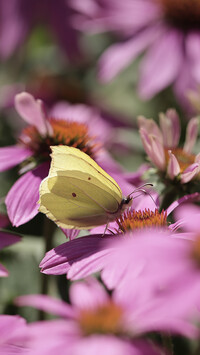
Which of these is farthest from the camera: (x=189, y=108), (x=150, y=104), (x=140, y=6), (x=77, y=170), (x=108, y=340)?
(x=150, y=104)

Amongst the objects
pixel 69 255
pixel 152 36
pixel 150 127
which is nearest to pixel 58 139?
pixel 150 127

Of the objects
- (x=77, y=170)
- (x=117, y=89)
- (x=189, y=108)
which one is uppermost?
(x=77, y=170)

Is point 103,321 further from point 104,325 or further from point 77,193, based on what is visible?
point 77,193

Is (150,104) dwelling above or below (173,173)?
below

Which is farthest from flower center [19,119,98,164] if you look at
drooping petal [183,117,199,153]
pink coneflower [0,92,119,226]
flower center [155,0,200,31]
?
Result: flower center [155,0,200,31]

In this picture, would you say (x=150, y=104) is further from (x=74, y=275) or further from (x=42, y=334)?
(x=42, y=334)

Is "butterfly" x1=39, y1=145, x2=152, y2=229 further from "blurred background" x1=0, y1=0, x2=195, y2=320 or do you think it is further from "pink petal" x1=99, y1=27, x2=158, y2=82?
"pink petal" x1=99, y1=27, x2=158, y2=82

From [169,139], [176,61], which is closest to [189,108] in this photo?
[176,61]
